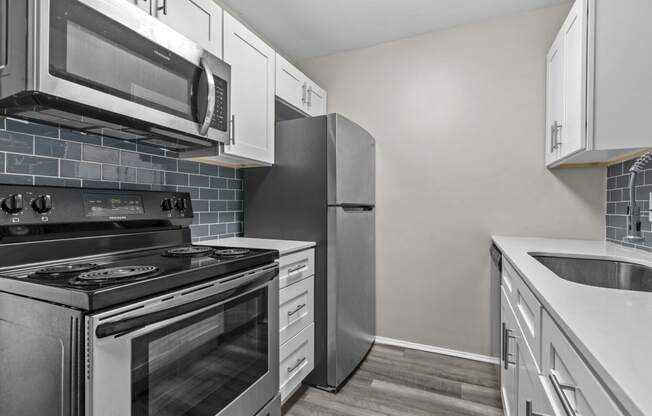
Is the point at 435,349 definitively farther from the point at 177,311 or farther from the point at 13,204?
the point at 13,204

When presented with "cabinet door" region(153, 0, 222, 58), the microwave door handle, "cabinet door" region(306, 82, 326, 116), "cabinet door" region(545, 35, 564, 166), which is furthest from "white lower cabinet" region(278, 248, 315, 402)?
"cabinet door" region(545, 35, 564, 166)

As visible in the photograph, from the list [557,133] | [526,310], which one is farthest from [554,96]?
[526,310]

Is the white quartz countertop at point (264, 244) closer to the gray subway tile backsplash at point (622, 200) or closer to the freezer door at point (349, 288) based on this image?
the freezer door at point (349, 288)

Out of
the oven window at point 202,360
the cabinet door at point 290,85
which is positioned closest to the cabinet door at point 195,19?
the cabinet door at point 290,85

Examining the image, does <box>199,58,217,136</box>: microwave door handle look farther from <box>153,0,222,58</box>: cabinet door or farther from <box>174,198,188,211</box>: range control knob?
<box>174,198,188,211</box>: range control knob

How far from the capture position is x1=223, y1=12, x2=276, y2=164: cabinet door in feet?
5.77

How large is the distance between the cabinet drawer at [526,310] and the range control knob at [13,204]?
1.69 m

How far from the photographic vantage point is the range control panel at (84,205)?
3.73 ft

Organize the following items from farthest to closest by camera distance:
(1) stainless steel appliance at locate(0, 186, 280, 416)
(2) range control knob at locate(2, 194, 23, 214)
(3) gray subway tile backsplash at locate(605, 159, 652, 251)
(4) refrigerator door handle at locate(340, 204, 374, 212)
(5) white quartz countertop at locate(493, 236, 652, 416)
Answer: (4) refrigerator door handle at locate(340, 204, 374, 212)
(3) gray subway tile backsplash at locate(605, 159, 652, 251)
(2) range control knob at locate(2, 194, 23, 214)
(1) stainless steel appliance at locate(0, 186, 280, 416)
(5) white quartz countertop at locate(493, 236, 652, 416)

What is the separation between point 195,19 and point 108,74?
1.94ft

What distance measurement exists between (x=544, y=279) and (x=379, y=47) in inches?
91.5

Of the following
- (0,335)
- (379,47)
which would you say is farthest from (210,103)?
(379,47)

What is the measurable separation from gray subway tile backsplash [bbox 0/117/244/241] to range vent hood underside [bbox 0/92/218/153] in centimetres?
5

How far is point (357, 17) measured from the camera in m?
2.34
